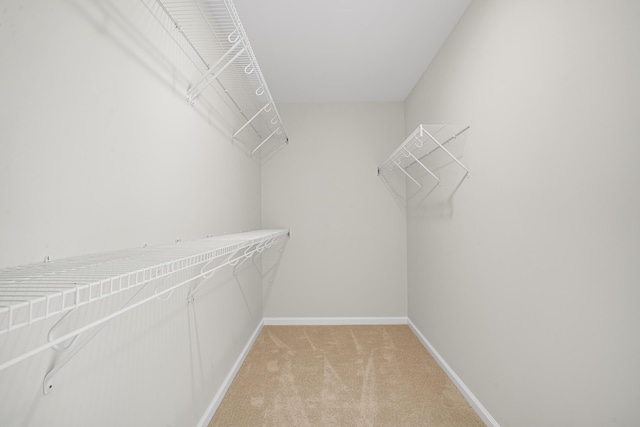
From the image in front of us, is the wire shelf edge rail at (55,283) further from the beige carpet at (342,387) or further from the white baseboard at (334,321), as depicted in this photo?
the white baseboard at (334,321)

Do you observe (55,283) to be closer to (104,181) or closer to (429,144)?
→ (104,181)

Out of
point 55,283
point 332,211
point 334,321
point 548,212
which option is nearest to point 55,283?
point 55,283

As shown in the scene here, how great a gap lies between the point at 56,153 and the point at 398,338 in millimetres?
2842

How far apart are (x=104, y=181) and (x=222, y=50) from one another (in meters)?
1.29

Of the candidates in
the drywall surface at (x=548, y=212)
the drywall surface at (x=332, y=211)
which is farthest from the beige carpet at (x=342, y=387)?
the drywall surface at (x=332, y=211)

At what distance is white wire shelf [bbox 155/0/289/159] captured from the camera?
128cm

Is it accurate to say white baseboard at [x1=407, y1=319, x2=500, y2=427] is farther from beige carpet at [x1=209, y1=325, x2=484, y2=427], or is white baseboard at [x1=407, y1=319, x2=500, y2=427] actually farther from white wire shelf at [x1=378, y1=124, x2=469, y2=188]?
white wire shelf at [x1=378, y1=124, x2=469, y2=188]

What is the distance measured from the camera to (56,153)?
737 millimetres

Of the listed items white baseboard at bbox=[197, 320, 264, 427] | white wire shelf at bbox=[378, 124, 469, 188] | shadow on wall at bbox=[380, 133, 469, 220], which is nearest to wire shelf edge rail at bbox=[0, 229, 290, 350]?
white baseboard at bbox=[197, 320, 264, 427]

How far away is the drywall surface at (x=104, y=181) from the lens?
0.65 m

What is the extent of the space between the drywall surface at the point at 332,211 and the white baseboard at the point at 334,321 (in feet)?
0.17

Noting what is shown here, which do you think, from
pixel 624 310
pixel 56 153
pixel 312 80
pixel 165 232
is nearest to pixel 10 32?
pixel 56 153

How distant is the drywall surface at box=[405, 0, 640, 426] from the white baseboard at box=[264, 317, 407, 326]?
4.03 ft

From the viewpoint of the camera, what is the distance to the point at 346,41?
2.18 m
